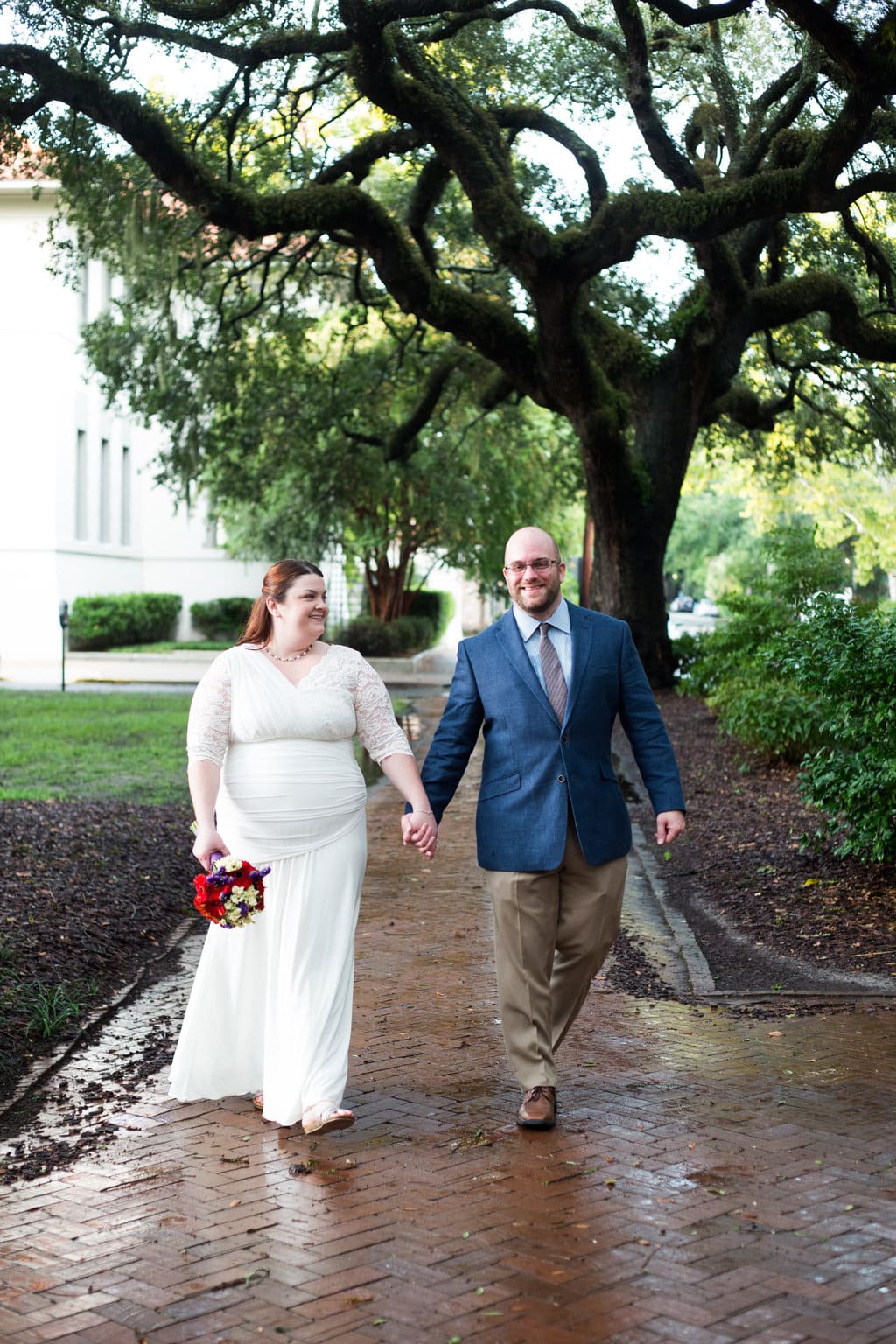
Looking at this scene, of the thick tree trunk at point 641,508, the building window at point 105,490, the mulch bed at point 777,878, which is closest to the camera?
the mulch bed at point 777,878

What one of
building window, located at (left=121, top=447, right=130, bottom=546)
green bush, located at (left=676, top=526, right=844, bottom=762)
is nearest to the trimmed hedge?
building window, located at (left=121, top=447, right=130, bottom=546)

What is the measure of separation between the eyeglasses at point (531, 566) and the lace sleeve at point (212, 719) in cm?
111

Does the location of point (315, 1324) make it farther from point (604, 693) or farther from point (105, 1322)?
point (604, 693)

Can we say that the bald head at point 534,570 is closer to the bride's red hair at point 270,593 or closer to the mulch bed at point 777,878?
the bride's red hair at point 270,593

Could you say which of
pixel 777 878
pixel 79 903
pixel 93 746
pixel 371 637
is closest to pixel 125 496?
pixel 371 637

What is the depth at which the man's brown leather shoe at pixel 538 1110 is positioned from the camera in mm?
5008

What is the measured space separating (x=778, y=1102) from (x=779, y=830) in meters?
5.72

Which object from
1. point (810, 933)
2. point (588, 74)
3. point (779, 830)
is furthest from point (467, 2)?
point (810, 933)

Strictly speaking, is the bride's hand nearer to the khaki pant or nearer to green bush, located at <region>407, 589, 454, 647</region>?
the khaki pant

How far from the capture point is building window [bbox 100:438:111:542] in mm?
35156

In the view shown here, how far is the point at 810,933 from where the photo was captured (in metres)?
8.02

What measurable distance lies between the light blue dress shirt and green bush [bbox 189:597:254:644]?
105 feet

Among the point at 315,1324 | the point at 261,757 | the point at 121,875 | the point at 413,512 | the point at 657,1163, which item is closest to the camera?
the point at 315,1324

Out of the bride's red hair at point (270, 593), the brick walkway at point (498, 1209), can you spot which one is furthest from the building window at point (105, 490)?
the bride's red hair at point (270, 593)
